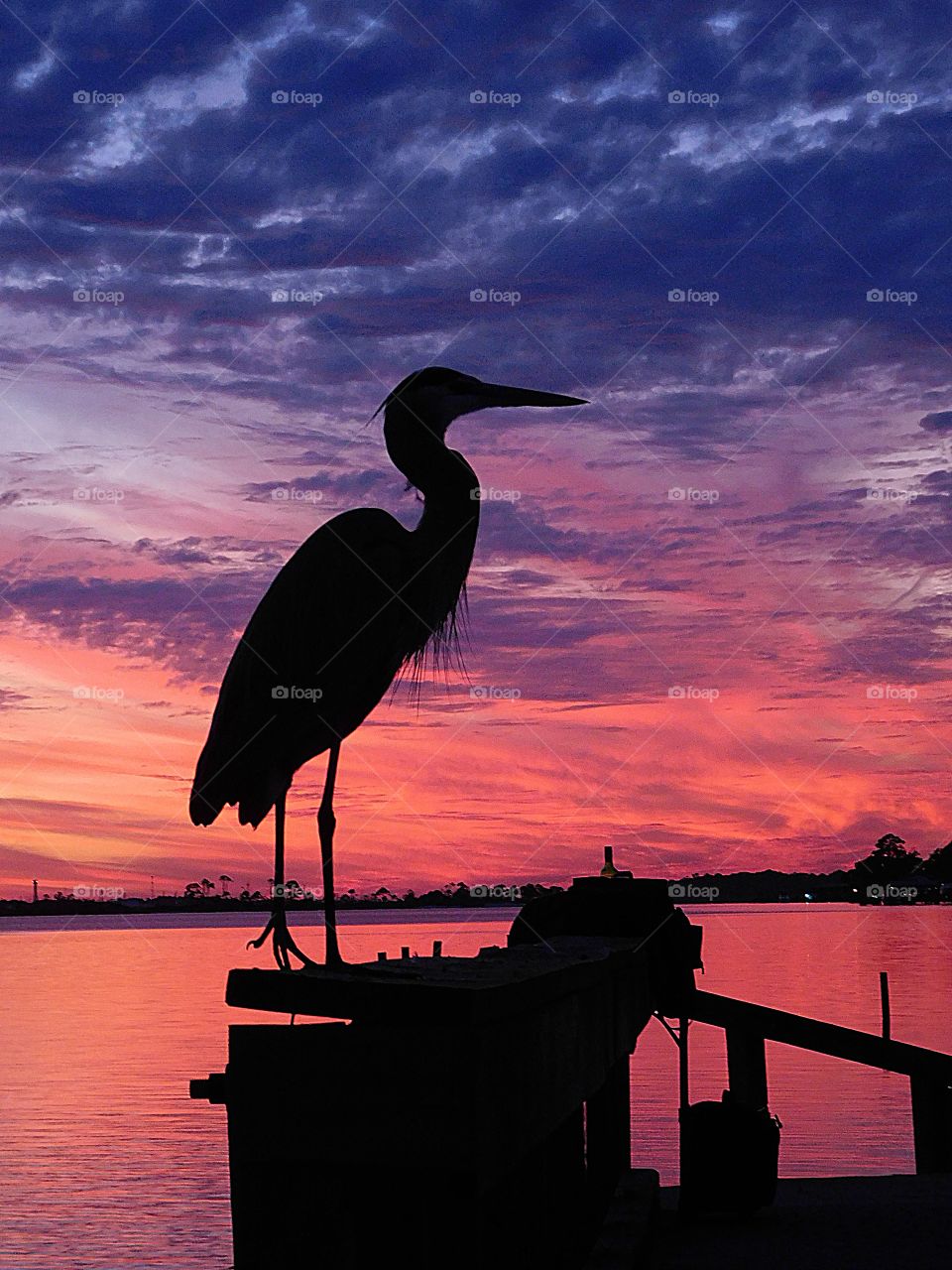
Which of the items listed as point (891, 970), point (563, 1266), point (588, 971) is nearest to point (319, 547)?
point (588, 971)

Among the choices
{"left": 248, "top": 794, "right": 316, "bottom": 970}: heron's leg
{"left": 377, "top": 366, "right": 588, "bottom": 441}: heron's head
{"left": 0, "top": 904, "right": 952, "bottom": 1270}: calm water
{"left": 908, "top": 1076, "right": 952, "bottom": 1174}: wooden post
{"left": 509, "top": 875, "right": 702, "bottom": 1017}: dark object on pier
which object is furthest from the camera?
{"left": 0, "top": 904, "right": 952, "bottom": 1270}: calm water

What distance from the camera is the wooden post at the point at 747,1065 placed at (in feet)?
65.4

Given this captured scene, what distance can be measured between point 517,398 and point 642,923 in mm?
4679

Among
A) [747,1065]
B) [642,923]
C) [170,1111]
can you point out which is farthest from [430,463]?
[170,1111]

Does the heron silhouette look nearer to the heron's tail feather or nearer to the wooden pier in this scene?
the heron's tail feather

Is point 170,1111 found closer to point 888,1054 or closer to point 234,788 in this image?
point 888,1054

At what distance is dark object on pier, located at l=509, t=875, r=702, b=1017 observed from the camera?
1071cm

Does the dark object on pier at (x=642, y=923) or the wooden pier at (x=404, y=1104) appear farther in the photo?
the dark object on pier at (x=642, y=923)

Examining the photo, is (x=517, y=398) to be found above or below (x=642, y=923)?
above

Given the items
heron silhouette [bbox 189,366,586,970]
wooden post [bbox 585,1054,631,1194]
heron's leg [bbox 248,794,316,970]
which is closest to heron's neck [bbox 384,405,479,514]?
heron silhouette [bbox 189,366,586,970]

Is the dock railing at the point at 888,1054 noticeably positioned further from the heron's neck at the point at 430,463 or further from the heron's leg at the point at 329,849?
the heron's leg at the point at 329,849

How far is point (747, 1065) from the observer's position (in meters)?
20.0

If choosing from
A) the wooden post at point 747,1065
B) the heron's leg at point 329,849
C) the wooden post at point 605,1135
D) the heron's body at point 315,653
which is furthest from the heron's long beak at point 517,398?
the wooden post at point 747,1065

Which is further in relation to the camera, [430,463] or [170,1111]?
[170,1111]
